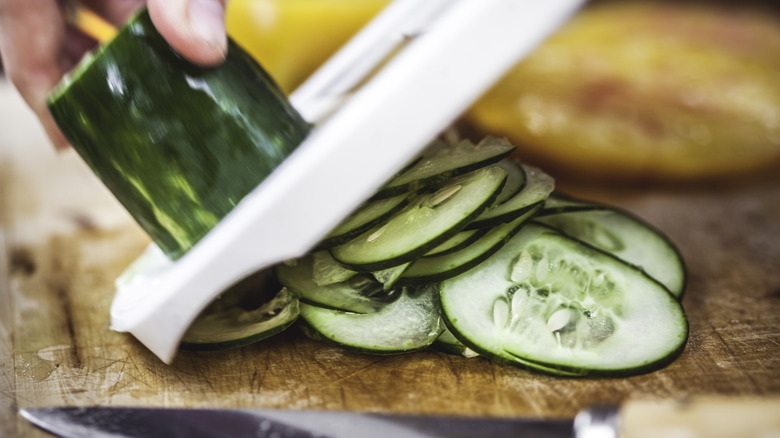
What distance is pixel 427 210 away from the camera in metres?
1.35

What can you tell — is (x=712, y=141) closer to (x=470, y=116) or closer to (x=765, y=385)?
(x=470, y=116)

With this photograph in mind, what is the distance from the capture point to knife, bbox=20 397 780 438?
1.06 m

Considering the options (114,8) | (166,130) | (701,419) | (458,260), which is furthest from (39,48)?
(701,419)

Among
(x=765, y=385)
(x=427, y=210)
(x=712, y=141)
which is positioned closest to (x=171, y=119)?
(x=427, y=210)

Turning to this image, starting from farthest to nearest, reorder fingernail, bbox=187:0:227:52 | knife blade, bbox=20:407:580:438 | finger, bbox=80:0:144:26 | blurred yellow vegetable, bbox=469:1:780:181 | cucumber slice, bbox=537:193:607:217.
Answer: blurred yellow vegetable, bbox=469:1:780:181 → finger, bbox=80:0:144:26 → cucumber slice, bbox=537:193:607:217 → fingernail, bbox=187:0:227:52 → knife blade, bbox=20:407:580:438

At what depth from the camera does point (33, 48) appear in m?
1.78

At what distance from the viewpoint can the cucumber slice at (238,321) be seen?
139cm

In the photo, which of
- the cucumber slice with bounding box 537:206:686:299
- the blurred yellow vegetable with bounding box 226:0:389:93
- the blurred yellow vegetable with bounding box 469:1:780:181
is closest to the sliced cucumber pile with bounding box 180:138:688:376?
the cucumber slice with bounding box 537:206:686:299

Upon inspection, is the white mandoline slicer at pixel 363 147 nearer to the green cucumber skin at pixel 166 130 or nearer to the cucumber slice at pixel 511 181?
the green cucumber skin at pixel 166 130

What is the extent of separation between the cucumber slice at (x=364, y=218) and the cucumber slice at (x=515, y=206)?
0.52 feet

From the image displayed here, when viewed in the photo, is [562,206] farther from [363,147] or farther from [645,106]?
[645,106]

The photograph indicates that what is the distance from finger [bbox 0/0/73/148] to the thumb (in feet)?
2.33

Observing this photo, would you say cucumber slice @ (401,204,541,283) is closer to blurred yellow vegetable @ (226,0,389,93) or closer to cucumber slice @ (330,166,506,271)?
cucumber slice @ (330,166,506,271)

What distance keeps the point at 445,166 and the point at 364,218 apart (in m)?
0.21
